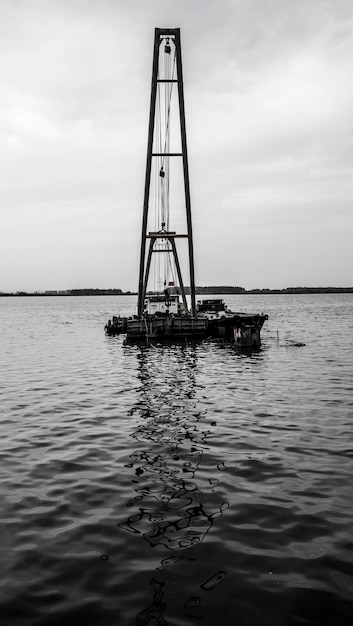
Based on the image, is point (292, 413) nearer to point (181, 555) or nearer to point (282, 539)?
point (282, 539)

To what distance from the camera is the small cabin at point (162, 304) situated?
3875cm

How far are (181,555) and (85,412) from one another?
722cm

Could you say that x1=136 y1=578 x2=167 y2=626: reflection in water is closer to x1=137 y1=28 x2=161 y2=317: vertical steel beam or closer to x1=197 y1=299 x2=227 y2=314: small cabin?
x1=137 y1=28 x2=161 y2=317: vertical steel beam

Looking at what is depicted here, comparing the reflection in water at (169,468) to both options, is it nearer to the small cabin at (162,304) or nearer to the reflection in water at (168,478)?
the reflection in water at (168,478)

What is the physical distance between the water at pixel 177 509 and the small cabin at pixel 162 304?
24775mm

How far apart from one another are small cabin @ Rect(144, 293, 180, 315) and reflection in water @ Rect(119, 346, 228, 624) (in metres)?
23.9

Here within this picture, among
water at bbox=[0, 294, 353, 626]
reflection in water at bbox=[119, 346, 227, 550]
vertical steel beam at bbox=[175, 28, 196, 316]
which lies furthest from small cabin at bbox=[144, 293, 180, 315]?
water at bbox=[0, 294, 353, 626]

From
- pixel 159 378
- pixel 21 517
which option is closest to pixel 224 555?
pixel 21 517

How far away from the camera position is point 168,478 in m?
7.21

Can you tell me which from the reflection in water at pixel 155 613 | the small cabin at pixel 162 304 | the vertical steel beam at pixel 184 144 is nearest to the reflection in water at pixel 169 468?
the reflection in water at pixel 155 613

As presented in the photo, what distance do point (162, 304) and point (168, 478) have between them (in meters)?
32.3

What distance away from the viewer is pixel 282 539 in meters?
5.29

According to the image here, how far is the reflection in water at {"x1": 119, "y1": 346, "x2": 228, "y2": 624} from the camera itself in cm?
519

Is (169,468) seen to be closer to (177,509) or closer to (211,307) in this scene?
(177,509)
